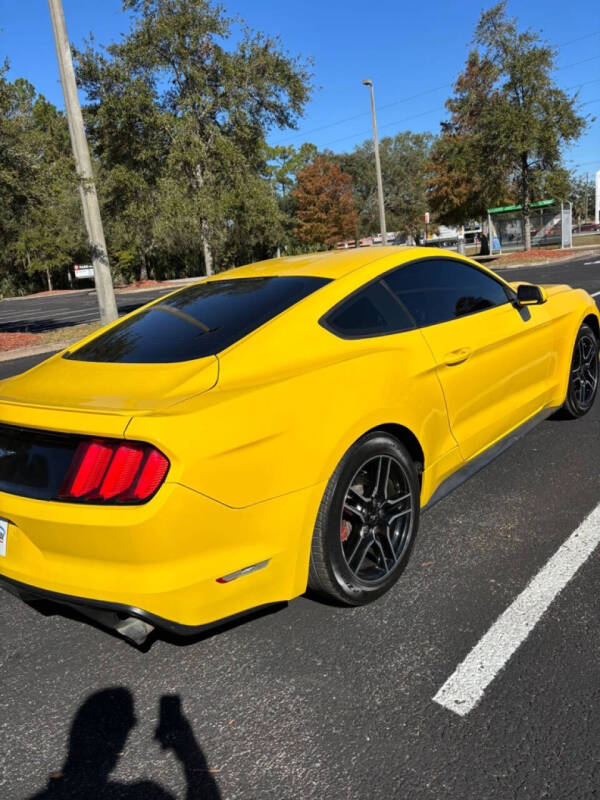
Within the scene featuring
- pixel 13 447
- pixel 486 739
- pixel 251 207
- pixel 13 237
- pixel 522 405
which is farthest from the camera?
pixel 251 207

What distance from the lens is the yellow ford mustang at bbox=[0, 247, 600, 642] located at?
2088 mm

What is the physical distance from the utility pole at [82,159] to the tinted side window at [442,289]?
9.61m

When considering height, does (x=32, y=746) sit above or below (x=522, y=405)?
below

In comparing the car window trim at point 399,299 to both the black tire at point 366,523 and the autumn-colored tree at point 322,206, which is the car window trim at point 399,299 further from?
the autumn-colored tree at point 322,206

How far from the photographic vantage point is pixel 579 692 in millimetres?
2164

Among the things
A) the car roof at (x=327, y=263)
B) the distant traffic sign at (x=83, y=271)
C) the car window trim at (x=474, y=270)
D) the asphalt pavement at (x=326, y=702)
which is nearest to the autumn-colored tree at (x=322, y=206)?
the distant traffic sign at (x=83, y=271)

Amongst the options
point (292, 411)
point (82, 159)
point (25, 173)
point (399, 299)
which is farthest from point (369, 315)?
point (25, 173)

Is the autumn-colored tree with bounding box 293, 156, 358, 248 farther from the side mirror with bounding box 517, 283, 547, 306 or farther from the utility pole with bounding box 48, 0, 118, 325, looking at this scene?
the side mirror with bounding box 517, 283, 547, 306

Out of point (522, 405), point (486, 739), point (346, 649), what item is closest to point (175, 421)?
point (346, 649)

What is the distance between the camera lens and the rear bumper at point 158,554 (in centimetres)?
205

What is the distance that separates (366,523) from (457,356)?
105cm

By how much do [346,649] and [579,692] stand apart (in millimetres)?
854

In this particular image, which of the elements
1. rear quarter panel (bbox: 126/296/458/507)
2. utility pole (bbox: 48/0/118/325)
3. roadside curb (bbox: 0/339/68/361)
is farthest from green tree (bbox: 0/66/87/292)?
rear quarter panel (bbox: 126/296/458/507)

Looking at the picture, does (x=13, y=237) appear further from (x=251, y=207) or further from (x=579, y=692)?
(x=579, y=692)
